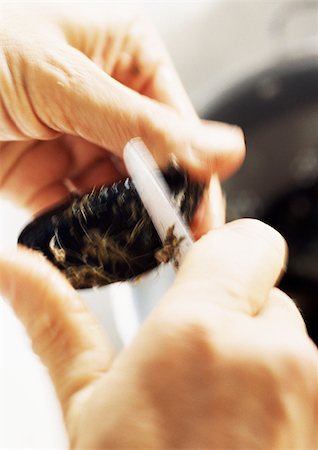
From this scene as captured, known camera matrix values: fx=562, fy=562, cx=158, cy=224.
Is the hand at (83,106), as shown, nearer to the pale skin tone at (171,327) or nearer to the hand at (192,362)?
the pale skin tone at (171,327)

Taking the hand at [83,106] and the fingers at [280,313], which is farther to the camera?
the hand at [83,106]

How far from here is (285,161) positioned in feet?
2.86

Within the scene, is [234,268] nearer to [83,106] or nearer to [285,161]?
[83,106]

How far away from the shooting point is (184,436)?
28 cm

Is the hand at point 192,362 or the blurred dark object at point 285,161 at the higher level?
the hand at point 192,362

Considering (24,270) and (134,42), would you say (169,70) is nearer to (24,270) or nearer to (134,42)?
(134,42)

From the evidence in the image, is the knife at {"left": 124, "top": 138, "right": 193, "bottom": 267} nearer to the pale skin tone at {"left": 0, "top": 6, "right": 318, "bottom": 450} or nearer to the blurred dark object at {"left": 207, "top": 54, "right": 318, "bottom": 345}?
the pale skin tone at {"left": 0, "top": 6, "right": 318, "bottom": 450}

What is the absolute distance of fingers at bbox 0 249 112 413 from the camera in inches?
12.8

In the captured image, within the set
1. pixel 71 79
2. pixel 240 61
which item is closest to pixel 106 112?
pixel 71 79

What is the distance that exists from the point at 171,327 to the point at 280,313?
8cm

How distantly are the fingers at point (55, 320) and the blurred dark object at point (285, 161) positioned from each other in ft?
1.46

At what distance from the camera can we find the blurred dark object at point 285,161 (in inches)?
28.8

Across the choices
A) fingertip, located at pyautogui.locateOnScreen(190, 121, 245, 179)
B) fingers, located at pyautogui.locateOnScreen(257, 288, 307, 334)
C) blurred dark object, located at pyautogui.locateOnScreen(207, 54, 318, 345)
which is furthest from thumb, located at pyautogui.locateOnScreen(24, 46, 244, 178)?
blurred dark object, located at pyautogui.locateOnScreen(207, 54, 318, 345)

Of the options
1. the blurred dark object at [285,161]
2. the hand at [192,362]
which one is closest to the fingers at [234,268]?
the hand at [192,362]
